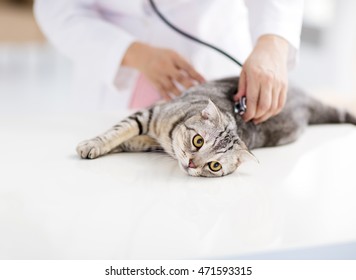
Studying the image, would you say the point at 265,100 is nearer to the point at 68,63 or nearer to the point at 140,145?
the point at 140,145

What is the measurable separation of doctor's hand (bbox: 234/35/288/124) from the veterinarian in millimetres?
61

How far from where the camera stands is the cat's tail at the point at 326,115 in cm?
143

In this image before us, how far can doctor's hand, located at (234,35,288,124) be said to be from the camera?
3.54 feet

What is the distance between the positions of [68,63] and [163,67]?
4.61 metres

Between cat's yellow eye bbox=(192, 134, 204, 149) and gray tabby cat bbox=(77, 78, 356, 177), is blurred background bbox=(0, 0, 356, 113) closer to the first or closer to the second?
gray tabby cat bbox=(77, 78, 356, 177)

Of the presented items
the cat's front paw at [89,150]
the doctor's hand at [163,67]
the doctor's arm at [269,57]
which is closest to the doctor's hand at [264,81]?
the doctor's arm at [269,57]

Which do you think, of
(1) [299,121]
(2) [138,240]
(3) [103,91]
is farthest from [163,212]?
(3) [103,91]

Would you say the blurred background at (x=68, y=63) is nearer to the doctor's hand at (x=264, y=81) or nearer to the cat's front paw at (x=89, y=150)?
the doctor's hand at (x=264, y=81)

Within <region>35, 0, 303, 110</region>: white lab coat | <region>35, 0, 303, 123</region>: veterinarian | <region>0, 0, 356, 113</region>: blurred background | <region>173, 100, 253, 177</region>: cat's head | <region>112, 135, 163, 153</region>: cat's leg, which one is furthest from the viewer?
<region>0, 0, 356, 113</region>: blurred background

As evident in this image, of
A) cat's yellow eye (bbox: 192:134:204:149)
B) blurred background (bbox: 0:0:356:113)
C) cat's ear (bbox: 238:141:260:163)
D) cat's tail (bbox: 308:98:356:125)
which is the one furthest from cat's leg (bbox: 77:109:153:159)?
blurred background (bbox: 0:0:356:113)

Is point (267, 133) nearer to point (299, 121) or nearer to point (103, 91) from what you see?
point (299, 121)

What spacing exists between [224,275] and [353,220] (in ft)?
0.82

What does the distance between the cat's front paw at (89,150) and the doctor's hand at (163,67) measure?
0.35m

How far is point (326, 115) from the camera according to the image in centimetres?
143
